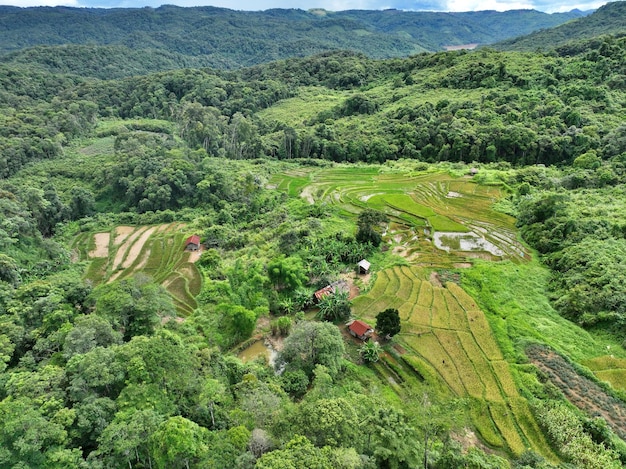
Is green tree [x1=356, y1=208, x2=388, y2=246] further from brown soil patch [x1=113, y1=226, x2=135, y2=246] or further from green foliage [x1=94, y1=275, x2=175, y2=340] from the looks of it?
brown soil patch [x1=113, y1=226, x2=135, y2=246]

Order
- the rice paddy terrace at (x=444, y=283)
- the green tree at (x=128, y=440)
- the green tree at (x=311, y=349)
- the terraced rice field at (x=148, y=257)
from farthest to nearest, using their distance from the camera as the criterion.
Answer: the terraced rice field at (x=148, y=257), the green tree at (x=311, y=349), the rice paddy terrace at (x=444, y=283), the green tree at (x=128, y=440)

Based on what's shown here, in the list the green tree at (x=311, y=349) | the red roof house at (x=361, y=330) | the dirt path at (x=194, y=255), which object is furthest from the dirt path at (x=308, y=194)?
the green tree at (x=311, y=349)

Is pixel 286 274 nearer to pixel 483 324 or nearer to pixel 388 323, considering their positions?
pixel 388 323

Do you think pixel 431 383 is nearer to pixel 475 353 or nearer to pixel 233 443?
pixel 475 353

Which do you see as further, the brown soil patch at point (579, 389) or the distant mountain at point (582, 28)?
the distant mountain at point (582, 28)

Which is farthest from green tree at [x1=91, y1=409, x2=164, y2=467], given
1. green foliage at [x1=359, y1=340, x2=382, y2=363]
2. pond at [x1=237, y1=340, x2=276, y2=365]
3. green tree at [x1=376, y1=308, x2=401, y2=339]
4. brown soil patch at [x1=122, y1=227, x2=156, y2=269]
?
brown soil patch at [x1=122, y1=227, x2=156, y2=269]

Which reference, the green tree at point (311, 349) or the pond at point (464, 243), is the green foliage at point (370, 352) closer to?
the green tree at point (311, 349)
